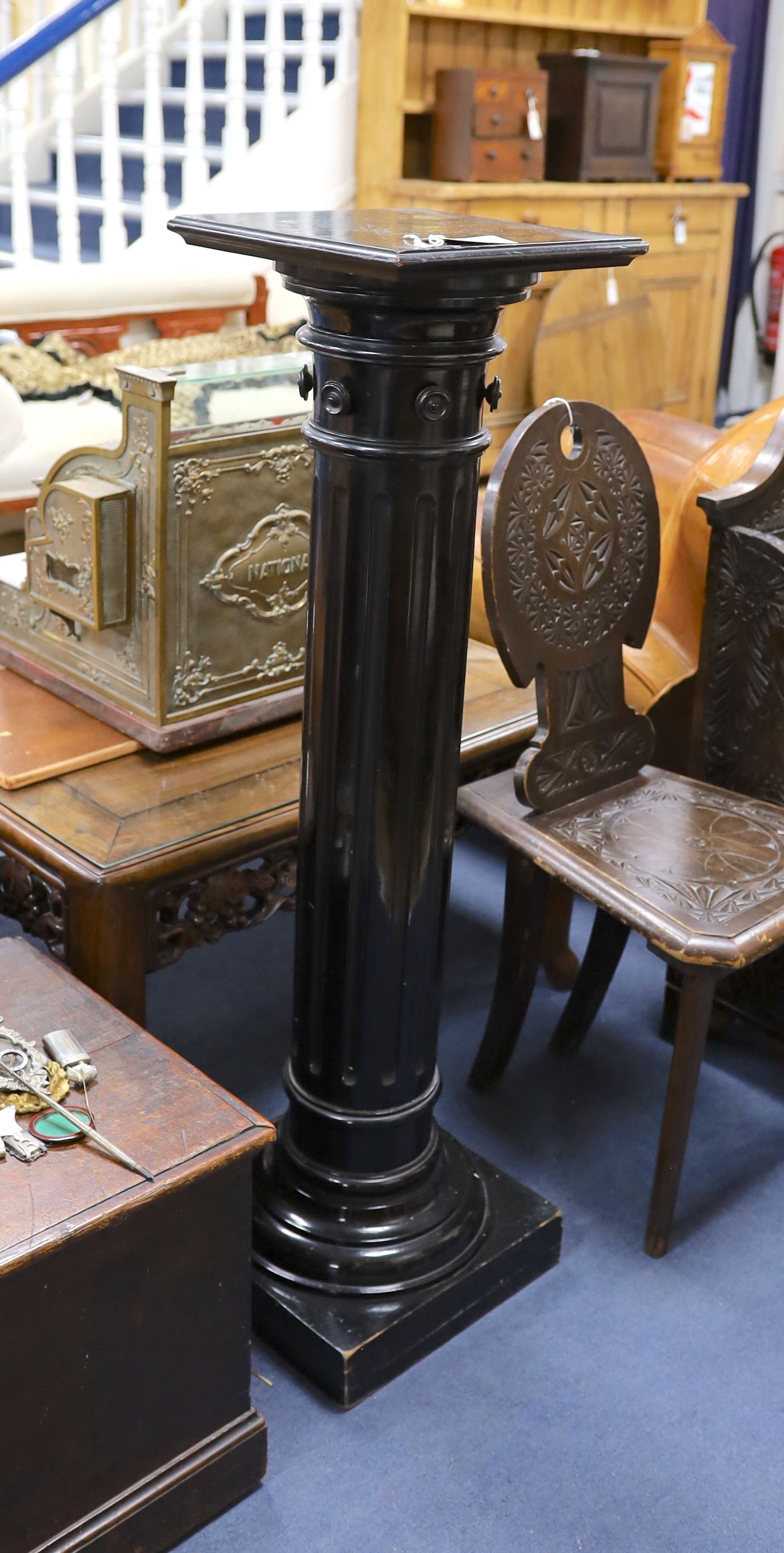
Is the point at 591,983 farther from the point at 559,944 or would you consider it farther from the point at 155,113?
the point at 155,113

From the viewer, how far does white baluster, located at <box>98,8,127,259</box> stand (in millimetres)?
4355

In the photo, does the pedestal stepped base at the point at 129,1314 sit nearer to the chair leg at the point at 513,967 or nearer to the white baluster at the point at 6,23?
the chair leg at the point at 513,967

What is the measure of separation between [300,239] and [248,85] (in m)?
4.25

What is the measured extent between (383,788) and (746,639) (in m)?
0.87

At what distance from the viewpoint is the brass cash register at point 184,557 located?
1980 millimetres

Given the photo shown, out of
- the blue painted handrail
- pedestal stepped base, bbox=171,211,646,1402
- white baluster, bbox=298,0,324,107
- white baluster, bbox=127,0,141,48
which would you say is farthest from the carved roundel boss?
white baluster, bbox=127,0,141,48

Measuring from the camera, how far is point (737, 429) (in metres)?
2.64

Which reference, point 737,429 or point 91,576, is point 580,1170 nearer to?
point 91,576

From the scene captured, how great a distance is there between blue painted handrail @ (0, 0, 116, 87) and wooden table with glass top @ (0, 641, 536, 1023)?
295 centimetres

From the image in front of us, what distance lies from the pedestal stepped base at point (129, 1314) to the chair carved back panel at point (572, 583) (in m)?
0.73

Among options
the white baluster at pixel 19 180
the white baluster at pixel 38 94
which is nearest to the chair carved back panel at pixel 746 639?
the white baluster at pixel 19 180

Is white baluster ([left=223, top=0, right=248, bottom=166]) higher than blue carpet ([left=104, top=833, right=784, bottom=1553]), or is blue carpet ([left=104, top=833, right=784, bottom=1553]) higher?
white baluster ([left=223, top=0, right=248, bottom=166])

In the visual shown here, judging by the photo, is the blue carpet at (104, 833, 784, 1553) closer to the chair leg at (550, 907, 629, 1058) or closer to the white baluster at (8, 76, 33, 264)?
the chair leg at (550, 907, 629, 1058)

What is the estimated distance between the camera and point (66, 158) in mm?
4391
